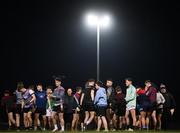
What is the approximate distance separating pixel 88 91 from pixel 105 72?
32.8 m

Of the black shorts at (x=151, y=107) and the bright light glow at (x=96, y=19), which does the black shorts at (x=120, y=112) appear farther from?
the bright light glow at (x=96, y=19)

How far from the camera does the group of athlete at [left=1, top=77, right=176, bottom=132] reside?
24.9 m

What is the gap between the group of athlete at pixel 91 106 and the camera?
2486 cm

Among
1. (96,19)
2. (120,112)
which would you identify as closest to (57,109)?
(120,112)

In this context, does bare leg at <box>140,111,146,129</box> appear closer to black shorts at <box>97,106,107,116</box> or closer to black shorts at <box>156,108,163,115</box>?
black shorts at <box>156,108,163,115</box>

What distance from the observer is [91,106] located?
82.6ft

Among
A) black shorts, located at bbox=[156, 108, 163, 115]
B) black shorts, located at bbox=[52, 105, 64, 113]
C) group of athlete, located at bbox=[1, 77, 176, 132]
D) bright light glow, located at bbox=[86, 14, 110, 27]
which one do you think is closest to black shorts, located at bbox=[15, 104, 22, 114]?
group of athlete, located at bbox=[1, 77, 176, 132]

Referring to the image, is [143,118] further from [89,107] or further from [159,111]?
[89,107]

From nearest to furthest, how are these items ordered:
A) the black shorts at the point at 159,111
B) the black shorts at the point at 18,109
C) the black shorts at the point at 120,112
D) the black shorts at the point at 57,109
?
the black shorts at the point at 57,109, the black shorts at the point at 120,112, the black shorts at the point at 159,111, the black shorts at the point at 18,109

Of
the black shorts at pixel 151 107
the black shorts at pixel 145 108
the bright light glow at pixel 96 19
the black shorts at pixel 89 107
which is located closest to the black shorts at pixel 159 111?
the black shorts at pixel 151 107

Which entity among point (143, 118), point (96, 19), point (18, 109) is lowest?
point (143, 118)

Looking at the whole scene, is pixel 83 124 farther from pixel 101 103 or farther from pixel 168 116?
pixel 168 116

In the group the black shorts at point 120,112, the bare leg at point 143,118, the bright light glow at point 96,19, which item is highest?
the bright light glow at point 96,19

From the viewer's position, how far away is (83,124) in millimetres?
26109
